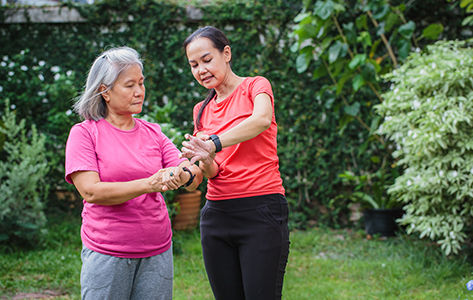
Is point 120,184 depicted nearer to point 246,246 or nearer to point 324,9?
point 246,246

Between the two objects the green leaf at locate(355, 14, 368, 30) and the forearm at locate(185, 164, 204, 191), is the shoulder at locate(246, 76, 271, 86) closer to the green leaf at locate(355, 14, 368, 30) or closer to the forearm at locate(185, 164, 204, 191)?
the forearm at locate(185, 164, 204, 191)

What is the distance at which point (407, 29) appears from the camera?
4777mm

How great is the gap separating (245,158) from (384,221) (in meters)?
3.53

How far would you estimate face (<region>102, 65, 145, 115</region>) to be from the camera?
1.84m

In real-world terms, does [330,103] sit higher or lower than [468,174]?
higher

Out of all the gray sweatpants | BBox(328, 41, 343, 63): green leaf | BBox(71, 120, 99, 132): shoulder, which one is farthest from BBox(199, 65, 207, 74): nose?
BBox(328, 41, 343, 63): green leaf

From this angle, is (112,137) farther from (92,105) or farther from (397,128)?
(397,128)

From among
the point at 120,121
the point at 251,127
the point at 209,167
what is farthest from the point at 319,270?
the point at 120,121

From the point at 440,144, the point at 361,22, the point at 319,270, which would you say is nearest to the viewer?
the point at 440,144

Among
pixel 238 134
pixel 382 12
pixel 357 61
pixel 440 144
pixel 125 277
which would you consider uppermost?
pixel 382 12

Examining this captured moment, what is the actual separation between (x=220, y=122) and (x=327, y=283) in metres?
2.20

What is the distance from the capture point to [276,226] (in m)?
1.88

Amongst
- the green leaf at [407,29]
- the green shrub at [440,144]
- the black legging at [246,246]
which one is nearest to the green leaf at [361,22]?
the green leaf at [407,29]

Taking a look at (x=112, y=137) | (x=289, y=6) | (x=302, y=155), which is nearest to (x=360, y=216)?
(x=302, y=155)
